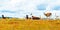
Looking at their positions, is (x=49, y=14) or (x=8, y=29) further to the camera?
(x=49, y=14)

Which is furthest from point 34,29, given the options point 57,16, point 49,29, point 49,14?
point 49,14

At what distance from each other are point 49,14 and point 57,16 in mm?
2176

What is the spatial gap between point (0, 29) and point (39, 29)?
163 centimetres

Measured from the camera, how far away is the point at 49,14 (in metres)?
17.4

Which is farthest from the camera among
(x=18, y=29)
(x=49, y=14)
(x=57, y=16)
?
(x=49, y=14)

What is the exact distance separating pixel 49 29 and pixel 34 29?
2.15 feet

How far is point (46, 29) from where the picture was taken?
25.3 feet

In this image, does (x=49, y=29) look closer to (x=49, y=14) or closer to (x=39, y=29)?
(x=39, y=29)

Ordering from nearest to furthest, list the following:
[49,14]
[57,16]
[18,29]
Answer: [18,29] → [57,16] → [49,14]

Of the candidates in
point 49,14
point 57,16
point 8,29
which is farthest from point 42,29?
point 49,14

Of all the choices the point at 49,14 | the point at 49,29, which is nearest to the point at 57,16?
the point at 49,14

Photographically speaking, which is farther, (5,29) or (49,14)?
(49,14)

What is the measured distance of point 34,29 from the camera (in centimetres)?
762

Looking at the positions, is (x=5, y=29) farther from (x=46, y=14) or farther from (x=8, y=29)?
(x=46, y=14)
